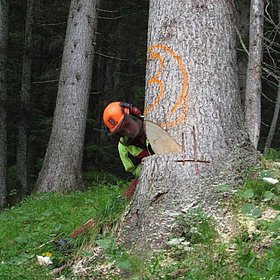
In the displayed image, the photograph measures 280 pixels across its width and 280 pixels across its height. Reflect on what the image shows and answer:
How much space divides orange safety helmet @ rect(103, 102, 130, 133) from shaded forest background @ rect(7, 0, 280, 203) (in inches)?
323

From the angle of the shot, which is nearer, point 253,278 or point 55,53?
point 253,278

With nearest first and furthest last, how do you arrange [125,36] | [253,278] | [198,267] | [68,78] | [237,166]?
[253,278], [198,267], [237,166], [68,78], [125,36]

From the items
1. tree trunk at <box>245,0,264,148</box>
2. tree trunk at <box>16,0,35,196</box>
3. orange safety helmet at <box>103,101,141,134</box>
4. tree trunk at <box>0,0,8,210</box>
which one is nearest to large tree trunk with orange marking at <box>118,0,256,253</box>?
orange safety helmet at <box>103,101,141,134</box>

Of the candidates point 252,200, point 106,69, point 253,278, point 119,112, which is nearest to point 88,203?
point 119,112

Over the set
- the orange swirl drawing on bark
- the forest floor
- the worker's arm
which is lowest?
the forest floor

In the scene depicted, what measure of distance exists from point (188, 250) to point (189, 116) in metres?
1.16

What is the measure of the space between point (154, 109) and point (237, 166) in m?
0.87

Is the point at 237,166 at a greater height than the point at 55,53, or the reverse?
the point at 55,53

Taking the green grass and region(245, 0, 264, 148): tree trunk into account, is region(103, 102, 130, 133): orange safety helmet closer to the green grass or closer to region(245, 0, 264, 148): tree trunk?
the green grass

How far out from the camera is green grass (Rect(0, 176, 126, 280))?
470cm

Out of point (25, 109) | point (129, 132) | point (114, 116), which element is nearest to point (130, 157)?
point (129, 132)

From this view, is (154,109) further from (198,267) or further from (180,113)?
(198,267)

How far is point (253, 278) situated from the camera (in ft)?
10.1

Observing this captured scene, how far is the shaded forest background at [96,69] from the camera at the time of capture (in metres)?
15.5
